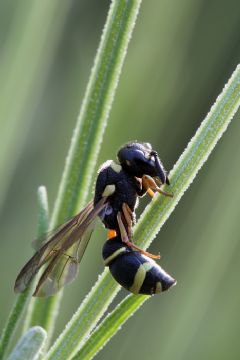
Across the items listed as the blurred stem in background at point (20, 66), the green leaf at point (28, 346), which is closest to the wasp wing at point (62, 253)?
the green leaf at point (28, 346)

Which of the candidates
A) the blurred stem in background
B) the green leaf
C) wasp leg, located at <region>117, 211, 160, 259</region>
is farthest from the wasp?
the blurred stem in background

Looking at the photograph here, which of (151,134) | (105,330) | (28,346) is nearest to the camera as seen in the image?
(28,346)

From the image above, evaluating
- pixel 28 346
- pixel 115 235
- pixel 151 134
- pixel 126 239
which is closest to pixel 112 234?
pixel 115 235

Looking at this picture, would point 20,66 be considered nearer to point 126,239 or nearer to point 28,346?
point 126,239

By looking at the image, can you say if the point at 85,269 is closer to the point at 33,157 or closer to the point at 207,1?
the point at 33,157

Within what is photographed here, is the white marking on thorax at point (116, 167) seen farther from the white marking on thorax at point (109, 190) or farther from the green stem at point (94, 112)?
the green stem at point (94, 112)
